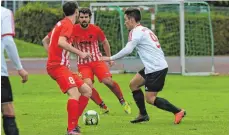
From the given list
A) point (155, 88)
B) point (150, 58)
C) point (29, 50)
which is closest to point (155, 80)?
point (155, 88)

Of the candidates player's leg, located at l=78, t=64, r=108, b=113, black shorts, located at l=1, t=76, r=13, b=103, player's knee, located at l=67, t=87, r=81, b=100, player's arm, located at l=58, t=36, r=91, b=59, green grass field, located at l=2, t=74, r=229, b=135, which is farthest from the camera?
player's leg, located at l=78, t=64, r=108, b=113

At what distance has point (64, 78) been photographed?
34.0ft

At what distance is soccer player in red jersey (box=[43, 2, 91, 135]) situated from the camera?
10.2 metres

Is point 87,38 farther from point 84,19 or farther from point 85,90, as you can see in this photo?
point 85,90

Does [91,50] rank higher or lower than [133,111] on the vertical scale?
higher

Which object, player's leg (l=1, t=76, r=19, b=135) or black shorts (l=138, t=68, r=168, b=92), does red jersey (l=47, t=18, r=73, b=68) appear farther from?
player's leg (l=1, t=76, r=19, b=135)

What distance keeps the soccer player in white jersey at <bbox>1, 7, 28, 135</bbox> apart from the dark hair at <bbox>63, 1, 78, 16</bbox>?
6.90 ft

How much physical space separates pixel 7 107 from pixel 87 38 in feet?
16.4

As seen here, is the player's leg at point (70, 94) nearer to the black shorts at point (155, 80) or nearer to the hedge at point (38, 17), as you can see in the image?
the black shorts at point (155, 80)

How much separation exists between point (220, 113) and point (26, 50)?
75.8ft

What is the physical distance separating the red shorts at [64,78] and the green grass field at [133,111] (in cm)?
75

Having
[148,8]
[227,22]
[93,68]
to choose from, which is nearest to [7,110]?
[93,68]

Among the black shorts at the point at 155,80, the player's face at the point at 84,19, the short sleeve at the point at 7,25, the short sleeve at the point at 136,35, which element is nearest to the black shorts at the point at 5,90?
the short sleeve at the point at 7,25

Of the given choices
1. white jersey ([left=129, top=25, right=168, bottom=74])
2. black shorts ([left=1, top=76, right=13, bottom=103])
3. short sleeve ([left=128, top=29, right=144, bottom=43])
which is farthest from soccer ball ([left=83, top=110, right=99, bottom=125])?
black shorts ([left=1, top=76, right=13, bottom=103])
